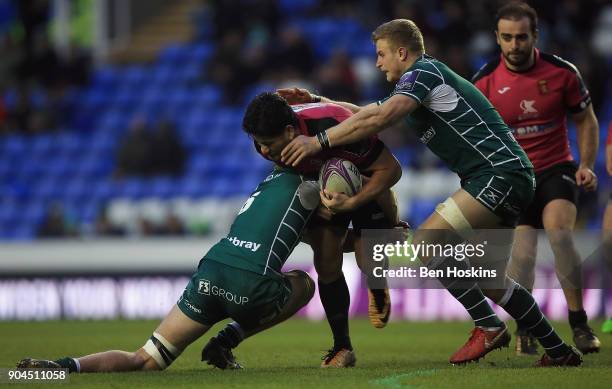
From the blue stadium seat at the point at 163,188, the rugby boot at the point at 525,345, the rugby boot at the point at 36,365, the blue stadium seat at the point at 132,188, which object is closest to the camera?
the rugby boot at the point at 36,365

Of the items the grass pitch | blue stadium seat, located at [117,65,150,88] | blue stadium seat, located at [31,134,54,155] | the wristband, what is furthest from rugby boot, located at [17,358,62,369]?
blue stadium seat, located at [117,65,150,88]

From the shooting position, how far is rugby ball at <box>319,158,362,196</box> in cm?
600

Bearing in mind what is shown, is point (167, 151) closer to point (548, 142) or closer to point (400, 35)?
point (548, 142)

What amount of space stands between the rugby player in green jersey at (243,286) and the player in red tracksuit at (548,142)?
6.31 feet

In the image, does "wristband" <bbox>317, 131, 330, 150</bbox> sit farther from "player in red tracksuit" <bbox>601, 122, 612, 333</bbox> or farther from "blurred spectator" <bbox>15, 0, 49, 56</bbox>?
"blurred spectator" <bbox>15, 0, 49, 56</bbox>

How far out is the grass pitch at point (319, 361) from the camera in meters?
5.56

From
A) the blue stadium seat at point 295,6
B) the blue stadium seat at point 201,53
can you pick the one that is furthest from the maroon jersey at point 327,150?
the blue stadium seat at point 201,53

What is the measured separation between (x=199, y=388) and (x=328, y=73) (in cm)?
1023

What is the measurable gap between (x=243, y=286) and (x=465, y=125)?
A: 1.50 metres

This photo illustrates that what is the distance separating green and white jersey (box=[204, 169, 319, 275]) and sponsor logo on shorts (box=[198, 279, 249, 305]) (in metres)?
0.15

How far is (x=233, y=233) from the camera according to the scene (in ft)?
20.1

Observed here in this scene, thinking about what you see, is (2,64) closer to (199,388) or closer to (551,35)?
(551,35)

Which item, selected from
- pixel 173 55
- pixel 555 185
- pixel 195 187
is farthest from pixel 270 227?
pixel 173 55

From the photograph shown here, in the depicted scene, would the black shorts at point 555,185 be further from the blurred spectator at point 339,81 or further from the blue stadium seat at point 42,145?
the blue stadium seat at point 42,145
